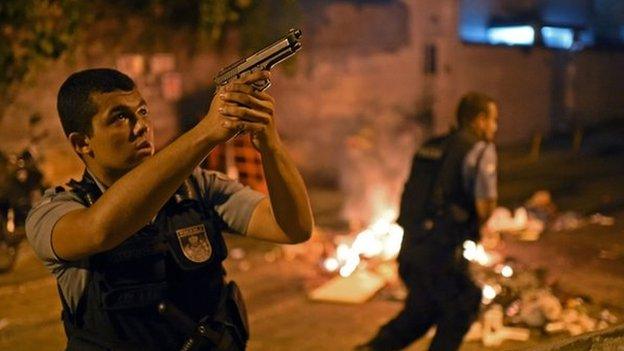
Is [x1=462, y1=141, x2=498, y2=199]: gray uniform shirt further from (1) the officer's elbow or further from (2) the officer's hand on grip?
(2) the officer's hand on grip

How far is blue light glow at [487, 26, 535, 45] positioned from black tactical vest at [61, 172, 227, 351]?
21773 millimetres

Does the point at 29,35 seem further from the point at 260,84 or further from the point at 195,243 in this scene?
the point at 260,84

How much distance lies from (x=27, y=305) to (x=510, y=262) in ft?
14.4

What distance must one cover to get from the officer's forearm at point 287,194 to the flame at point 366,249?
17.0 ft

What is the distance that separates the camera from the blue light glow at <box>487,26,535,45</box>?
74.4 ft

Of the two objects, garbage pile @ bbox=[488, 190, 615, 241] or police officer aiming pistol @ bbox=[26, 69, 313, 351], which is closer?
police officer aiming pistol @ bbox=[26, 69, 313, 351]

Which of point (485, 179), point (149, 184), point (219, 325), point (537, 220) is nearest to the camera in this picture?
point (149, 184)

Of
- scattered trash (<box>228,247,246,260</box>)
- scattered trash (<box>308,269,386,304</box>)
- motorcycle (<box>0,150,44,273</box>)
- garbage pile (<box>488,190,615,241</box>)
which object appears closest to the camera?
scattered trash (<box>308,269,386,304</box>)

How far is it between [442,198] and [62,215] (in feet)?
9.93

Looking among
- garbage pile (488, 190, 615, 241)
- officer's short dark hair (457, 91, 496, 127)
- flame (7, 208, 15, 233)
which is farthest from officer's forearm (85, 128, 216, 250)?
garbage pile (488, 190, 615, 241)

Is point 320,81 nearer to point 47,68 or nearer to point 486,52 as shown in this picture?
point 47,68

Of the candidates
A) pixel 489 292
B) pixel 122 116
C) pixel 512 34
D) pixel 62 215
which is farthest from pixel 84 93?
pixel 512 34

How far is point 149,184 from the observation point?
1.74 meters

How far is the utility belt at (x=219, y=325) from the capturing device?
2.09 meters
